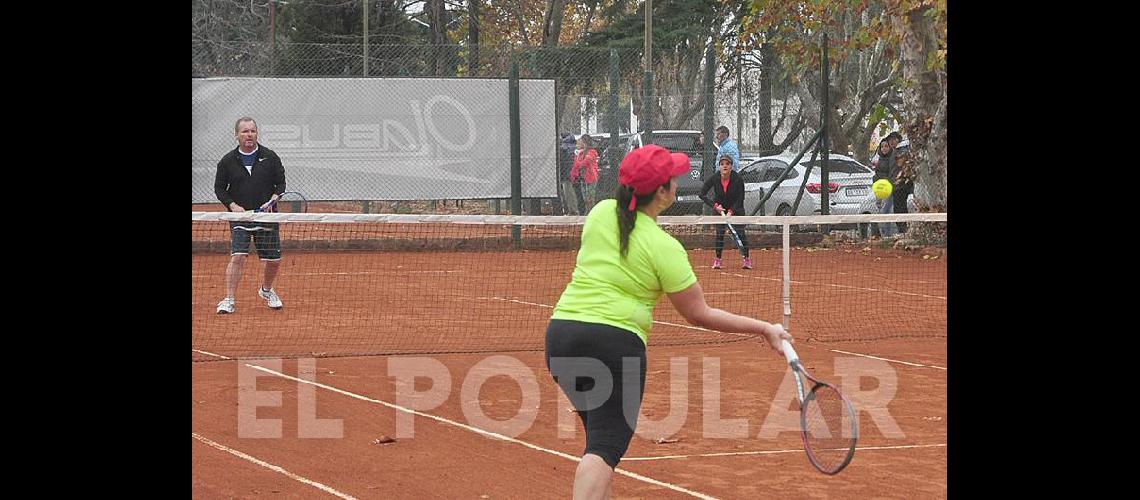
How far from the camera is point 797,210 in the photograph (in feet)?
78.4

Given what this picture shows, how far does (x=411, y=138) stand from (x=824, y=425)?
17238 mm

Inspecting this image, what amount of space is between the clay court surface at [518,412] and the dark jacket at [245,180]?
116 cm

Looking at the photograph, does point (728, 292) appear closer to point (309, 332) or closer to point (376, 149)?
point (309, 332)

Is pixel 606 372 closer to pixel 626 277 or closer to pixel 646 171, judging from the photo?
pixel 626 277

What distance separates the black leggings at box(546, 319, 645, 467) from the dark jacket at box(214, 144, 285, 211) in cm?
871

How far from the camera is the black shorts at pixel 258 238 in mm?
13508

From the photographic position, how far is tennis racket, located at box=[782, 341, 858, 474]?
17.9 feet

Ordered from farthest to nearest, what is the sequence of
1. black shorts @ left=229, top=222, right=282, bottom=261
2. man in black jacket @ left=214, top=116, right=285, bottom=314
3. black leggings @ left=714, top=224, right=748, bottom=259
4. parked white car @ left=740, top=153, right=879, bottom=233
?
parked white car @ left=740, top=153, right=879, bottom=233, black leggings @ left=714, top=224, right=748, bottom=259, man in black jacket @ left=214, top=116, right=285, bottom=314, black shorts @ left=229, top=222, right=282, bottom=261

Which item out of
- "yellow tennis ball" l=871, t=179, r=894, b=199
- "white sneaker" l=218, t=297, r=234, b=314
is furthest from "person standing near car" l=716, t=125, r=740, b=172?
"white sneaker" l=218, t=297, r=234, b=314

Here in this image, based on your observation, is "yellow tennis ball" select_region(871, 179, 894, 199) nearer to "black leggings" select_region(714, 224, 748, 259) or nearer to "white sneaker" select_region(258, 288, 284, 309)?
"black leggings" select_region(714, 224, 748, 259)

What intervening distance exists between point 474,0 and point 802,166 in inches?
851

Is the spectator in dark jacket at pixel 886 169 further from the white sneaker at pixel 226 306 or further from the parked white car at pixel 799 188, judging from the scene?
the white sneaker at pixel 226 306

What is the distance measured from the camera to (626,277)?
545cm

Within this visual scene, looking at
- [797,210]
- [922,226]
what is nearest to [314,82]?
[797,210]
